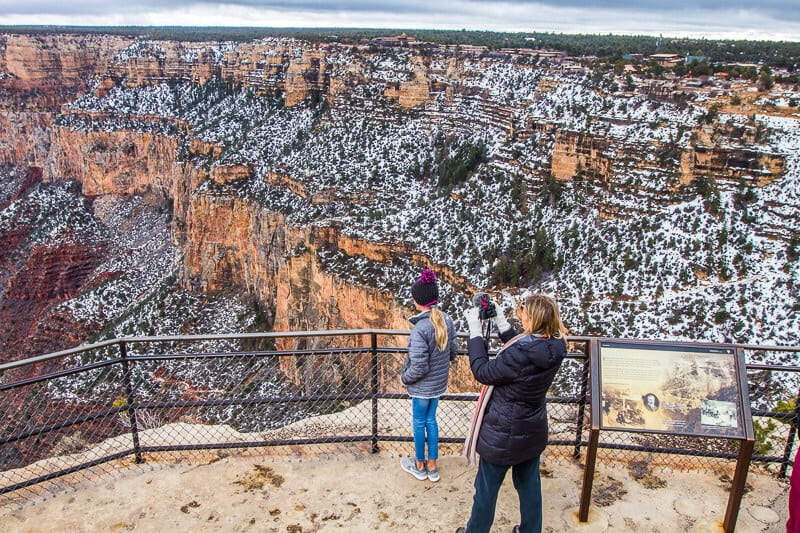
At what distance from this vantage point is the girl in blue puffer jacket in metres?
5.64

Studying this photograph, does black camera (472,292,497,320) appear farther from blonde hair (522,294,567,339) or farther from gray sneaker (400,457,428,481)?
gray sneaker (400,457,428,481)

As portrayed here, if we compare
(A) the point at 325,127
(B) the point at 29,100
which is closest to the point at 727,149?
(A) the point at 325,127

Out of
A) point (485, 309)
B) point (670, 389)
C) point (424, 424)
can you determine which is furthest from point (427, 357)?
point (670, 389)

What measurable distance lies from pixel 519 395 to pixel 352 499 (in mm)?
2540

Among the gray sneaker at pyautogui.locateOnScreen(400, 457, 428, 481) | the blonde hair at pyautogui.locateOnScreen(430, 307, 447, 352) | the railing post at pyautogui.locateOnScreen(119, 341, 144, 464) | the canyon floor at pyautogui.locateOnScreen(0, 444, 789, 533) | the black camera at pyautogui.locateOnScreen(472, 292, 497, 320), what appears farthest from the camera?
the gray sneaker at pyautogui.locateOnScreen(400, 457, 428, 481)

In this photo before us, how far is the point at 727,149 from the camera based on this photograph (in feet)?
76.7

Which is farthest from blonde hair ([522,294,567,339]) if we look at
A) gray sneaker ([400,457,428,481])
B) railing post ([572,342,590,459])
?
gray sneaker ([400,457,428,481])

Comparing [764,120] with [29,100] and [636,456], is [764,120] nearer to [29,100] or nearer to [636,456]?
[636,456]

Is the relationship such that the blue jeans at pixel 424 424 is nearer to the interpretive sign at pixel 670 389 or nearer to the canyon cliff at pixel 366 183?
the interpretive sign at pixel 670 389

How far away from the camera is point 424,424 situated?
615cm

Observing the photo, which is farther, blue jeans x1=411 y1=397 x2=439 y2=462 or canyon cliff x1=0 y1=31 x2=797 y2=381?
canyon cliff x1=0 y1=31 x2=797 y2=381

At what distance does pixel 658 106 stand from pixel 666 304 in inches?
429

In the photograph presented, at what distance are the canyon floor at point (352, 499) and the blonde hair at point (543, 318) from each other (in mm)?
2371

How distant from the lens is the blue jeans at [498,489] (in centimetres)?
498
